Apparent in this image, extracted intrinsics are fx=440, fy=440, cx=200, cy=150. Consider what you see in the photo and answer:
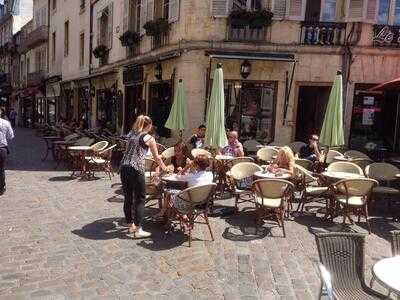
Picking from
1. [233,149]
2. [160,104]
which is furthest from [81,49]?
[233,149]

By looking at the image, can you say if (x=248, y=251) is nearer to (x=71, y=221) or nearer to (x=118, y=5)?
(x=71, y=221)

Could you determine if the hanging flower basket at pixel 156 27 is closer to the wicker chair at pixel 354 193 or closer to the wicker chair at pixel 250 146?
the wicker chair at pixel 250 146

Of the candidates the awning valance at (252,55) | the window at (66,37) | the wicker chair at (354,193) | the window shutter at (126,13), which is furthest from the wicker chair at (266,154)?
the window at (66,37)

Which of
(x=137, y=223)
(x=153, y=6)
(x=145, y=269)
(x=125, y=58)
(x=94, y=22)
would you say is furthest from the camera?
(x=94, y=22)

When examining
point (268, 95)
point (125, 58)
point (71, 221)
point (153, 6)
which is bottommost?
point (71, 221)

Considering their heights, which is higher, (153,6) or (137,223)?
(153,6)

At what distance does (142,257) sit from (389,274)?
10.3 ft

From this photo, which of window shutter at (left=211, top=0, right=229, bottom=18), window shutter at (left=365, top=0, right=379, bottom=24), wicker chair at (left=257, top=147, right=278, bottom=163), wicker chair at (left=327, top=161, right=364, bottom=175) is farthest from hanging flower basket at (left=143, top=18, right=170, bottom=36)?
wicker chair at (left=327, top=161, right=364, bottom=175)

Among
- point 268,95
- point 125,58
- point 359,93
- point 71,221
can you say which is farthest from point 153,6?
point 71,221

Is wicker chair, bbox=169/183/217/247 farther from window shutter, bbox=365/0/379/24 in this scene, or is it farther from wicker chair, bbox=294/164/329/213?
window shutter, bbox=365/0/379/24

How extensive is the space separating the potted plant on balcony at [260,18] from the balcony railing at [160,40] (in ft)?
10.2

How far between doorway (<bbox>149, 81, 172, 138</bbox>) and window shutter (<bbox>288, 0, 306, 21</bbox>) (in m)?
4.48

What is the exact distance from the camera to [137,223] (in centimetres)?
637

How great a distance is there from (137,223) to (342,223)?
360 centimetres
